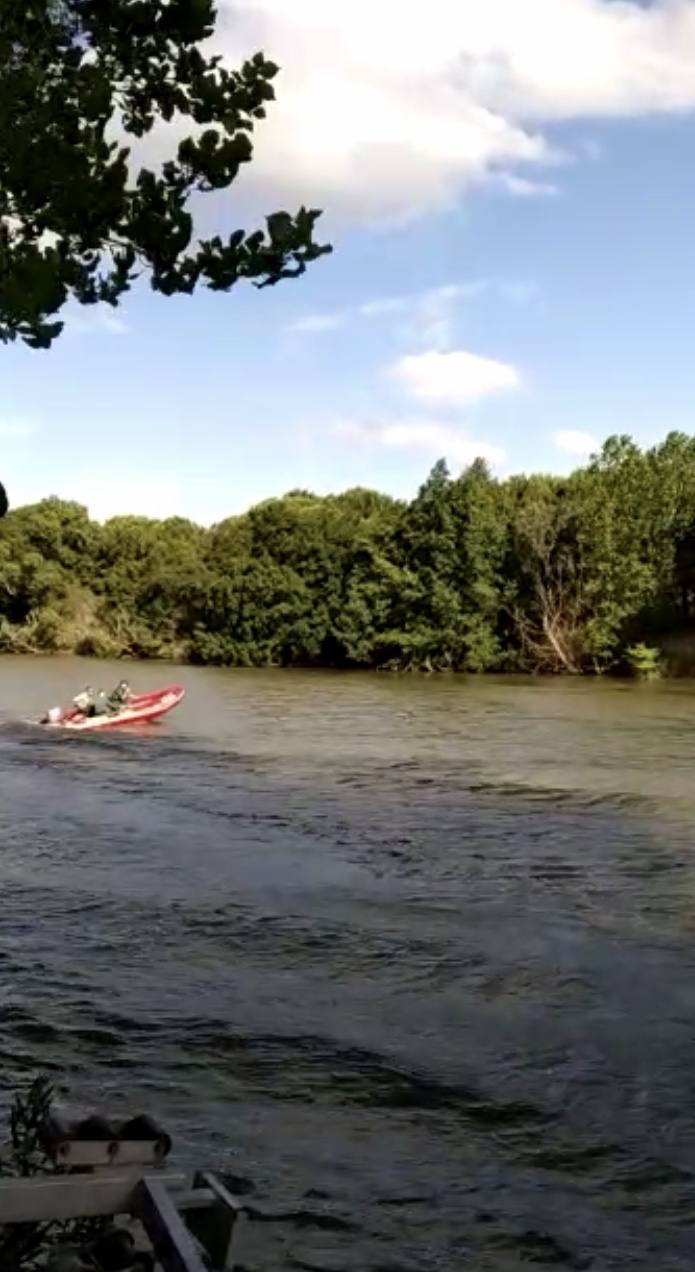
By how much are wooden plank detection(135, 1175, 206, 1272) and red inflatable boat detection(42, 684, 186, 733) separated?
30.6 meters

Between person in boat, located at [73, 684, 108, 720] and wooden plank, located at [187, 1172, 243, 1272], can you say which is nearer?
wooden plank, located at [187, 1172, 243, 1272]

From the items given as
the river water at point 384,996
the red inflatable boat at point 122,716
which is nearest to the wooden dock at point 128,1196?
the river water at point 384,996

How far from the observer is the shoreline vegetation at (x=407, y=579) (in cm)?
6150

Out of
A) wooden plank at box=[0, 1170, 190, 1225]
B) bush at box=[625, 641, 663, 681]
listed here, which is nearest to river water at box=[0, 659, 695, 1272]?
wooden plank at box=[0, 1170, 190, 1225]

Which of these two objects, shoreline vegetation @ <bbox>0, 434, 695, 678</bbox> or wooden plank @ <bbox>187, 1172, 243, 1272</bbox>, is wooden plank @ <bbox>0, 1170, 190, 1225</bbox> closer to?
wooden plank @ <bbox>187, 1172, 243, 1272</bbox>

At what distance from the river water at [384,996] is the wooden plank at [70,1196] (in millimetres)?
2660

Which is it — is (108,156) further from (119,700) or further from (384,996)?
(119,700)

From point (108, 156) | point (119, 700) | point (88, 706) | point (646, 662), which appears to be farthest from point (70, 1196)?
point (646, 662)

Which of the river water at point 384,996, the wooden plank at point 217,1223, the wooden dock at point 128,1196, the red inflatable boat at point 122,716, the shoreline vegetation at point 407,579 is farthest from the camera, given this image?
the shoreline vegetation at point 407,579

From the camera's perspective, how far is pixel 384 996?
1145 centimetres

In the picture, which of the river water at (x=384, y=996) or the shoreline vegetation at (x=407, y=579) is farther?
the shoreline vegetation at (x=407, y=579)

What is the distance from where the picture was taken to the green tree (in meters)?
5.12

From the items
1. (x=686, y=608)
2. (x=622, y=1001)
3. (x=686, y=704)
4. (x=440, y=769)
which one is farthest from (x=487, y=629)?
(x=622, y=1001)

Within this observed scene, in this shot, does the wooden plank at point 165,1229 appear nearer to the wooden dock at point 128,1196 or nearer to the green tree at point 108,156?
the wooden dock at point 128,1196
